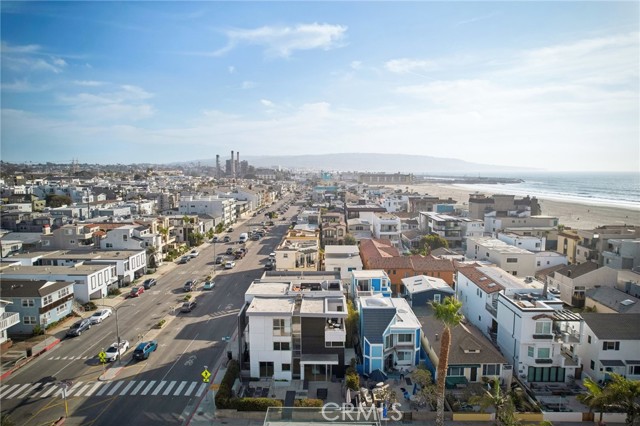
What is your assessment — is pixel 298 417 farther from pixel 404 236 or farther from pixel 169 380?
pixel 404 236

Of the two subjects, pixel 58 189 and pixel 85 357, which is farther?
pixel 58 189

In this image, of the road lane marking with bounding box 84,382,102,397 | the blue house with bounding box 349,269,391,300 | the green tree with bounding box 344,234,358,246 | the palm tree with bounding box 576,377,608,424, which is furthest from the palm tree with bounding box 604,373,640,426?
the green tree with bounding box 344,234,358,246

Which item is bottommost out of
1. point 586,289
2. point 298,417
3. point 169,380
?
point 169,380

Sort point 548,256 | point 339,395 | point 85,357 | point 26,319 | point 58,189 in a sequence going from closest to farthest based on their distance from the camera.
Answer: point 339,395 → point 85,357 → point 26,319 → point 548,256 → point 58,189

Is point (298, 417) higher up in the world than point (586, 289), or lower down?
higher up

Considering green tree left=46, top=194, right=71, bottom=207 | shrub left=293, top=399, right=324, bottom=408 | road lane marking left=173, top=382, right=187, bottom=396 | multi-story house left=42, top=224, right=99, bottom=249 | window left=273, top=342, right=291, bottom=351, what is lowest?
road lane marking left=173, top=382, right=187, bottom=396

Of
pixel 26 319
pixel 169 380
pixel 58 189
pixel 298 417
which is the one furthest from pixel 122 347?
pixel 58 189

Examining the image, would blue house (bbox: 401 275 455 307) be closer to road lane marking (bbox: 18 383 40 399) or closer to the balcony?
road lane marking (bbox: 18 383 40 399)

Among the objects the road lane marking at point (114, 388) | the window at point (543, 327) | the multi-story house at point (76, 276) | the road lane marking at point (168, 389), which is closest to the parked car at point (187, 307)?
the multi-story house at point (76, 276)
